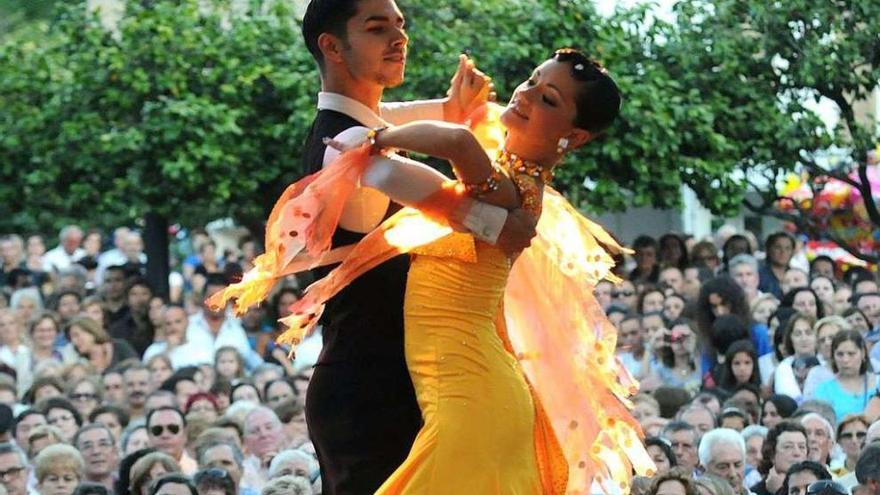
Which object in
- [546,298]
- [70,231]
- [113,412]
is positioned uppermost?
[546,298]

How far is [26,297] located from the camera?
48.5ft

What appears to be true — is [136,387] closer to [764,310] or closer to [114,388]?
[114,388]

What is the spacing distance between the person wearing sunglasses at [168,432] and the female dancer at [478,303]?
484cm

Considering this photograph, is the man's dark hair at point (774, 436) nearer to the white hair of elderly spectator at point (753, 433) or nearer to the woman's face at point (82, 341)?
the white hair of elderly spectator at point (753, 433)

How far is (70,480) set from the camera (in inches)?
381

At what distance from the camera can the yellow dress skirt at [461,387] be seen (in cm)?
554

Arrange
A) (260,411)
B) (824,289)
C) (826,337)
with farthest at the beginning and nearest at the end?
(824,289)
(826,337)
(260,411)

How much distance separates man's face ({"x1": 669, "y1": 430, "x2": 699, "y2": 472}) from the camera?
996 centimetres

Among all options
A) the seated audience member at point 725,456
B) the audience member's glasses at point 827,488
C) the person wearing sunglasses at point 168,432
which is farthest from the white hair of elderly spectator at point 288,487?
the person wearing sunglasses at point 168,432

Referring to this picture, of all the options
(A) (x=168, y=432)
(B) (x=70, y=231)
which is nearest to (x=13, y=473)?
(A) (x=168, y=432)

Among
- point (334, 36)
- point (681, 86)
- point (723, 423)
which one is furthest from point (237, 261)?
point (334, 36)

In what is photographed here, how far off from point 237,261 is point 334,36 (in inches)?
443

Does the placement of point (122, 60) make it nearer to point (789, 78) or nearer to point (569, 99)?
point (789, 78)

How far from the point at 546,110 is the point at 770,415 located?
5421 mm
